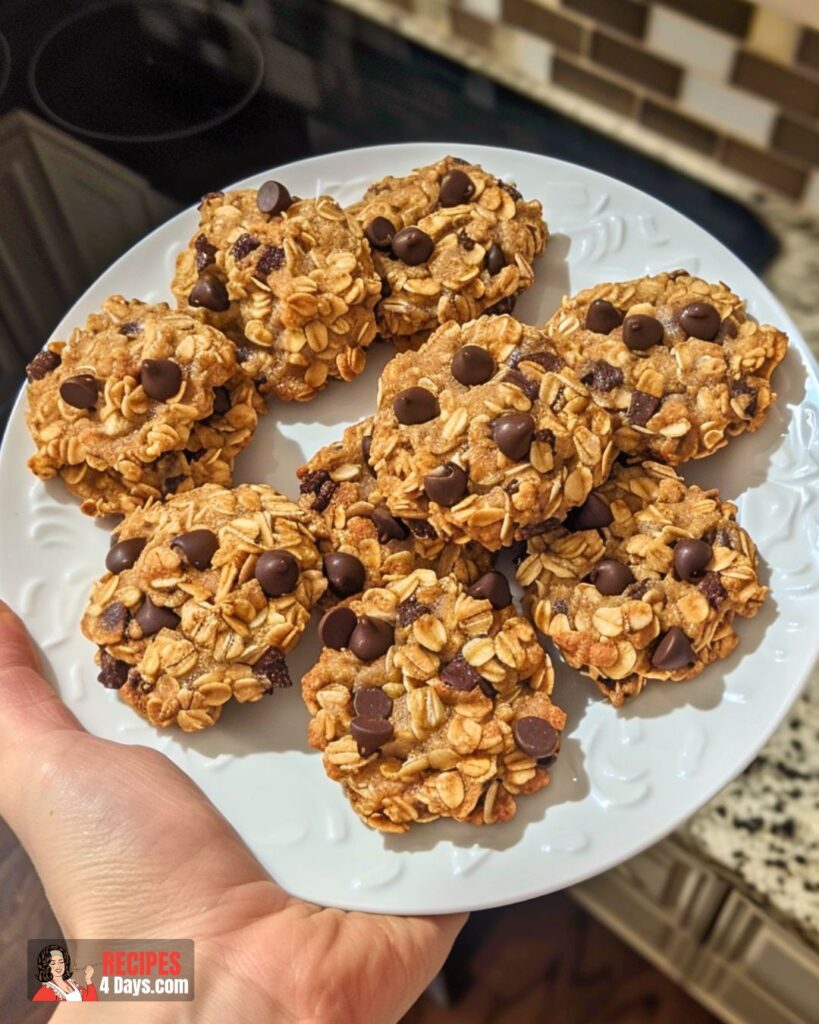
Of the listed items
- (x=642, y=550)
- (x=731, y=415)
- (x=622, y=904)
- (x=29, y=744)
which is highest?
(x=731, y=415)

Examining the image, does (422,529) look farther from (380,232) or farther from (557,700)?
(380,232)

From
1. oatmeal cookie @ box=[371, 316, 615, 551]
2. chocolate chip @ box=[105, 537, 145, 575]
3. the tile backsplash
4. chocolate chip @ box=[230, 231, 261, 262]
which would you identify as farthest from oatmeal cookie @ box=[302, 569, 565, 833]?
the tile backsplash

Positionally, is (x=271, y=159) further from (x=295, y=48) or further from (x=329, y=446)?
(x=329, y=446)

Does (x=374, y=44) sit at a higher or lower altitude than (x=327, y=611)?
higher

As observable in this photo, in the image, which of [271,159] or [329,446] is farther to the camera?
[271,159]

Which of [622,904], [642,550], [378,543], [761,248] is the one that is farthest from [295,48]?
[622,904]

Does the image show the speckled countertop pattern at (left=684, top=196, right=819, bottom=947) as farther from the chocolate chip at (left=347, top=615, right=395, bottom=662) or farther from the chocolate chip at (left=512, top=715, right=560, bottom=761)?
the chocolate chip at (left=347, top=615, right=395, bottom=662)

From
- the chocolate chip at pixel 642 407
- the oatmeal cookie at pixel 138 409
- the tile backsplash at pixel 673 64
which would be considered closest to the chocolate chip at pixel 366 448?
the oatmeal cookie at pixel 138 409
